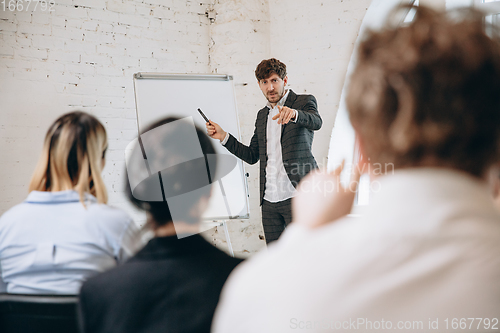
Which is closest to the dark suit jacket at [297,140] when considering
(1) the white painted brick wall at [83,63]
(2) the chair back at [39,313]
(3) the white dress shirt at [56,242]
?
(1) the white painted brick wall at [83,63]

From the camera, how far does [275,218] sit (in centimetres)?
261

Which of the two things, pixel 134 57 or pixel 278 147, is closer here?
pixel 278 147

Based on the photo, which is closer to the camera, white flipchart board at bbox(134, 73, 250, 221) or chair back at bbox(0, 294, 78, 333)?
chair back at bbox(0, 294, 78, 333)

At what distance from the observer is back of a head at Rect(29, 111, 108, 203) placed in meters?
0.99

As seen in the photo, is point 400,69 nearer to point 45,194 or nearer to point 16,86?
point 45,194

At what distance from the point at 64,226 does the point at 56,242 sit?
4cm

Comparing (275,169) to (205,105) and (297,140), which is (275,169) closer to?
(297,140)

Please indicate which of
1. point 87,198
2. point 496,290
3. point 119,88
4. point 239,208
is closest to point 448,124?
point 496,290

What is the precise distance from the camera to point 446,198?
39 centimetres

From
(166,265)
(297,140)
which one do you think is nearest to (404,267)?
(166,265)

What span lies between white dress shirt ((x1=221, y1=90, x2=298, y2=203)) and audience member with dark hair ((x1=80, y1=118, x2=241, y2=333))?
1610mm

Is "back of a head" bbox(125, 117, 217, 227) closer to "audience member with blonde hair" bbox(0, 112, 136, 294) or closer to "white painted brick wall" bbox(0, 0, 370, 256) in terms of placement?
"audience member with blonde hair" bbox(0, 112, 136, 294)

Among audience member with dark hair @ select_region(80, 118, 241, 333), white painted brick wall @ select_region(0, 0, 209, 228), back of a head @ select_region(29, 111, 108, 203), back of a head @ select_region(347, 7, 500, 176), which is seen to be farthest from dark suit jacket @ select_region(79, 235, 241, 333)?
white painted brick wall @ select_region(0, 0, 209, 228)

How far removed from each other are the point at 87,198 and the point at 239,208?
2089 mm
